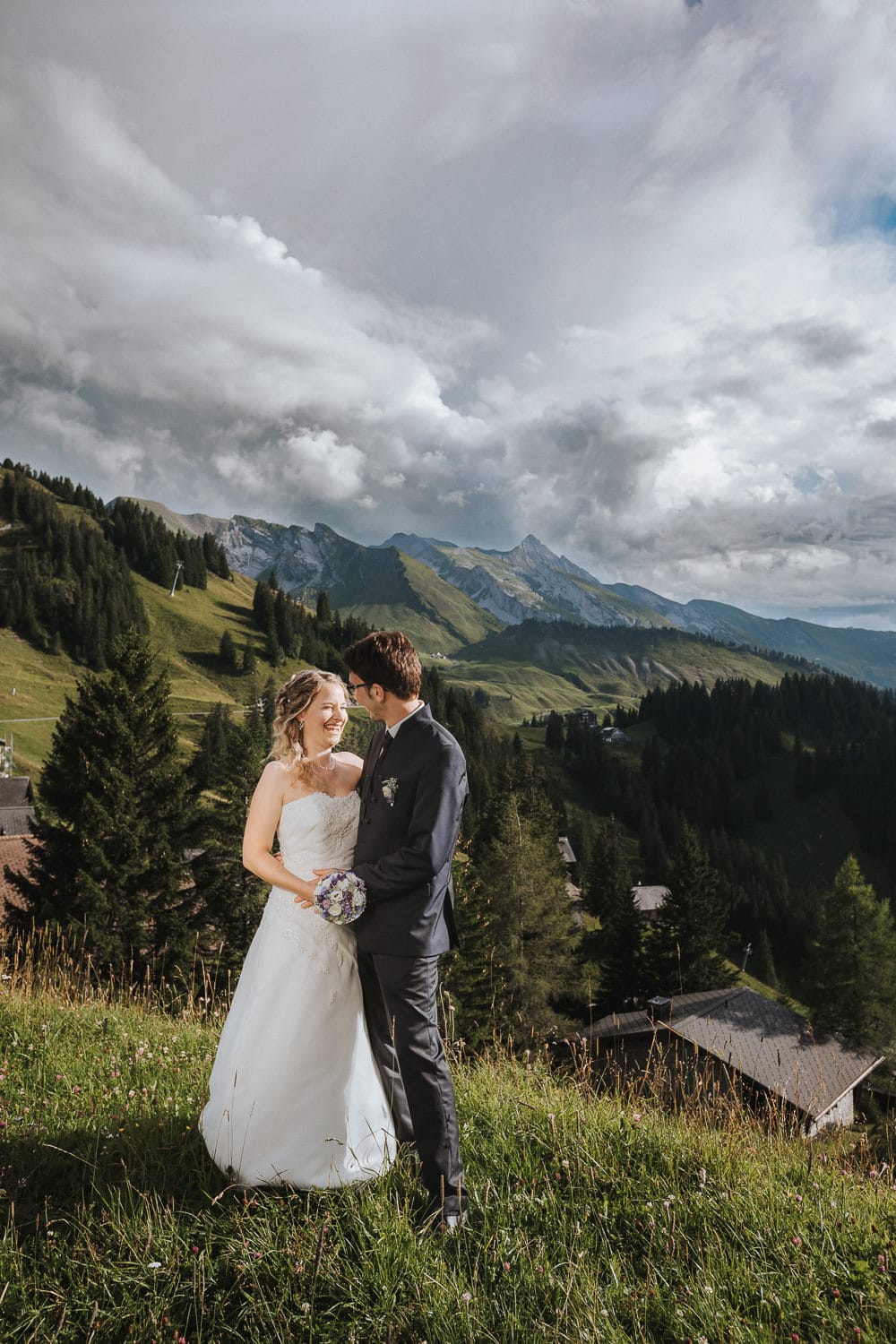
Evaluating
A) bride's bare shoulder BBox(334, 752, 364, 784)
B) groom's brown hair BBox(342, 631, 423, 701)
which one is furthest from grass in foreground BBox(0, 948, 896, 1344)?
groom's brown hair BBox(342, 631, 423, 701)

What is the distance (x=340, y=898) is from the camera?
4.21 metres

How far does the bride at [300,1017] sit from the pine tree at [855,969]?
53.5m

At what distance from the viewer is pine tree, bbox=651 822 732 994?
165ft

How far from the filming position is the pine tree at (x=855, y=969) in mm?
46219

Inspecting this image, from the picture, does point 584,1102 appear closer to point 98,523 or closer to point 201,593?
point 201,593

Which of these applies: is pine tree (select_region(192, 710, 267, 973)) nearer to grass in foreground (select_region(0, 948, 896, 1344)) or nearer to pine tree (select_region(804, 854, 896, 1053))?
grass in foreground (select_region(0, 948, 896, 1344))

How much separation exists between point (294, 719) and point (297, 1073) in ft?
7.51

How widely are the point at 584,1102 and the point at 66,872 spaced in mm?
24760

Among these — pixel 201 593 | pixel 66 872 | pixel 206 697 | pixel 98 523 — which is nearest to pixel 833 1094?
pixel 66 872

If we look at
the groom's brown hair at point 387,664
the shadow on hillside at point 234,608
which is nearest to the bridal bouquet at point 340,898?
the groom's brown hair at point 387,664

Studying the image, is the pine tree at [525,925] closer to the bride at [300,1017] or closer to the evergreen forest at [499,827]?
the evergreen forest at [499,827]

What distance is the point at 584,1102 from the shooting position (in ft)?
16.0

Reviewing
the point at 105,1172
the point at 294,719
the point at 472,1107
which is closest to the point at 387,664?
the point at 294,719

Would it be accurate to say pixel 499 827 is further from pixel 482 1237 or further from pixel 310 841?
pixel 482 1237
